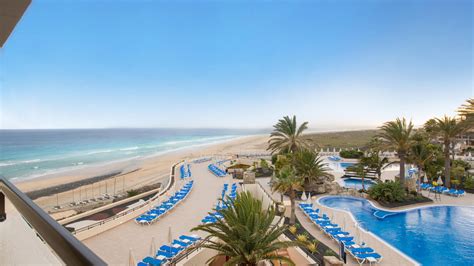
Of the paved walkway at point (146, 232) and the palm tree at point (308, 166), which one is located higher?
the palm tree at point (308, 166)

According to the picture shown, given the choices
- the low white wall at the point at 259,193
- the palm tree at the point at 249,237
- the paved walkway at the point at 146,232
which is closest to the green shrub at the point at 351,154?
the low white wall at the point at 259,193

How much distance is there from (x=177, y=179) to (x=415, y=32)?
81.4ft

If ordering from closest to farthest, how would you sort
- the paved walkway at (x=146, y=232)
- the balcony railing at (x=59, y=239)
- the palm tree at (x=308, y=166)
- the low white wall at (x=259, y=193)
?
1. the balcony railing at (x=59, y=239)
2. the paved walkway at (x=146, y=232)
3. the low white wall at (x=259, y=193)
4. the palm tree at (x=308, y=166)

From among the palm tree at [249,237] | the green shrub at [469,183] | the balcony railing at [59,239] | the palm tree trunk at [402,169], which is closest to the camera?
the balcony railing at [59,239]

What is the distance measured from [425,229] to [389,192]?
14.1 ft

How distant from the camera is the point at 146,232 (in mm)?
12414

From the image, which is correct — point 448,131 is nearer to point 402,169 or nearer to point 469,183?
point 469,183

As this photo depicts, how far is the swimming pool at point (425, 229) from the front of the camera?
37.5 ft

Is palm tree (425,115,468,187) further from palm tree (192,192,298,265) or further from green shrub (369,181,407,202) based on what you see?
palm tree (192,192,298,265)

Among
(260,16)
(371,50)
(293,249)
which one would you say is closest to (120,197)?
(293,249)

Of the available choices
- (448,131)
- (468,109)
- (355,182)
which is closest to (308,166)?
(355,182)

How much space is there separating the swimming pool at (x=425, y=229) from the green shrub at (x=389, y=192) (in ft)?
2.78

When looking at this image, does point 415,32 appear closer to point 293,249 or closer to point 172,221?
point 293,249

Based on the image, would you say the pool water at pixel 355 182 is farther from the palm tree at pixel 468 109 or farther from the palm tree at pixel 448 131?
the palm tree at pixel 468 109
